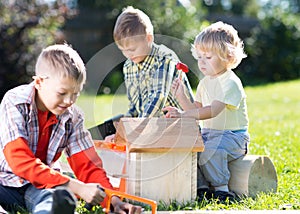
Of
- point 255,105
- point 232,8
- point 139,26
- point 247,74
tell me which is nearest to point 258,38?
point 247,74

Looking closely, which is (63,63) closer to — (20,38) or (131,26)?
(131,26)

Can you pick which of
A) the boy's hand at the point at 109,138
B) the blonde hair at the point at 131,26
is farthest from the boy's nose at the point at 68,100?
the blonde hair at the point at 131,26

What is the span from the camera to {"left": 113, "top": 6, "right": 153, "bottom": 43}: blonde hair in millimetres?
4180

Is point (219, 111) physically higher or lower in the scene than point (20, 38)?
lower

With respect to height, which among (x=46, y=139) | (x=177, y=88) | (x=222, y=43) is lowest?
(x=46, y=139)

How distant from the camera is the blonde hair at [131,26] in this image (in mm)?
4180

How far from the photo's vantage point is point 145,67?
439cm

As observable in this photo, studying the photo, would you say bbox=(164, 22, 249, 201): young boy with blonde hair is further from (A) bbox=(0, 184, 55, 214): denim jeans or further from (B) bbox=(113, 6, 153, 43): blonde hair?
(A) bbox=(0, 184, 55, 214): denim jeans

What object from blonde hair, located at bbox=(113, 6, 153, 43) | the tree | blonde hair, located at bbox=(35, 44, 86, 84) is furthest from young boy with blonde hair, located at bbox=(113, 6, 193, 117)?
the tree

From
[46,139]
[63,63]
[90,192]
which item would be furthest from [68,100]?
[90,192]

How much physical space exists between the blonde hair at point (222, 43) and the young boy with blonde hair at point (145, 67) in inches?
19.1

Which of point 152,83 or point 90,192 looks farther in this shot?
point 152,83

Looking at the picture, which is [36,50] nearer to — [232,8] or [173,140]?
[173,140]

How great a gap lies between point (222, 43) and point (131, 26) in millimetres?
799
